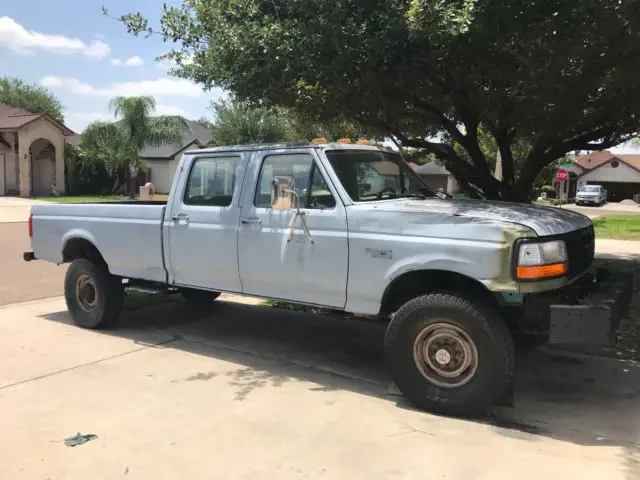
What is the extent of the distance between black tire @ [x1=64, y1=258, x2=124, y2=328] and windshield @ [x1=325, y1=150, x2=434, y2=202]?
322cm

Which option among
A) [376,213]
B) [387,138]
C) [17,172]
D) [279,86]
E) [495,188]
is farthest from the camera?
[17,172]

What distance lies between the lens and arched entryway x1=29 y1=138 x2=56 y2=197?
37.1 metres

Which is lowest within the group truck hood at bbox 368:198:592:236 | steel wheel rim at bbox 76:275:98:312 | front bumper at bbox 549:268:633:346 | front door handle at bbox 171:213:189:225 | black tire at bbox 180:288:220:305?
black tire at bbox 180:288:220:305

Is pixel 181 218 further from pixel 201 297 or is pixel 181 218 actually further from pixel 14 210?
pixel 14 210

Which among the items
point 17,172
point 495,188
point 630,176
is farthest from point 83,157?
point 630,176

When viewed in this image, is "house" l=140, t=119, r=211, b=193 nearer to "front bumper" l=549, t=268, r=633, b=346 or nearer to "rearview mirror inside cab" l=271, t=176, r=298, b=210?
"rearview mirror inside cab" l=271, t=176, r=298, b=210

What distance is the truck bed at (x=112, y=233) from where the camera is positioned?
246 inches

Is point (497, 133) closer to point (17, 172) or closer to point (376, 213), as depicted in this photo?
point (376, 213)

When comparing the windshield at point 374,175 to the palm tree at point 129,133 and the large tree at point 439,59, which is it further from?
the palm tree at point 129,133

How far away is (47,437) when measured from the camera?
4.10 m

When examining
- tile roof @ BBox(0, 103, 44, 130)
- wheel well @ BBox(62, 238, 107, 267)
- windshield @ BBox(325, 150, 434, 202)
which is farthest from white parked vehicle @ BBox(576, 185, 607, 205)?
wheel well @ BBox(62, 238, 107, 267)

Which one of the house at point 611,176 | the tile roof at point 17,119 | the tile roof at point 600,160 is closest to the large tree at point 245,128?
the tile roof at point 17,119

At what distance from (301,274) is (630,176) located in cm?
7206

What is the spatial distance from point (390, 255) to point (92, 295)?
404cm
